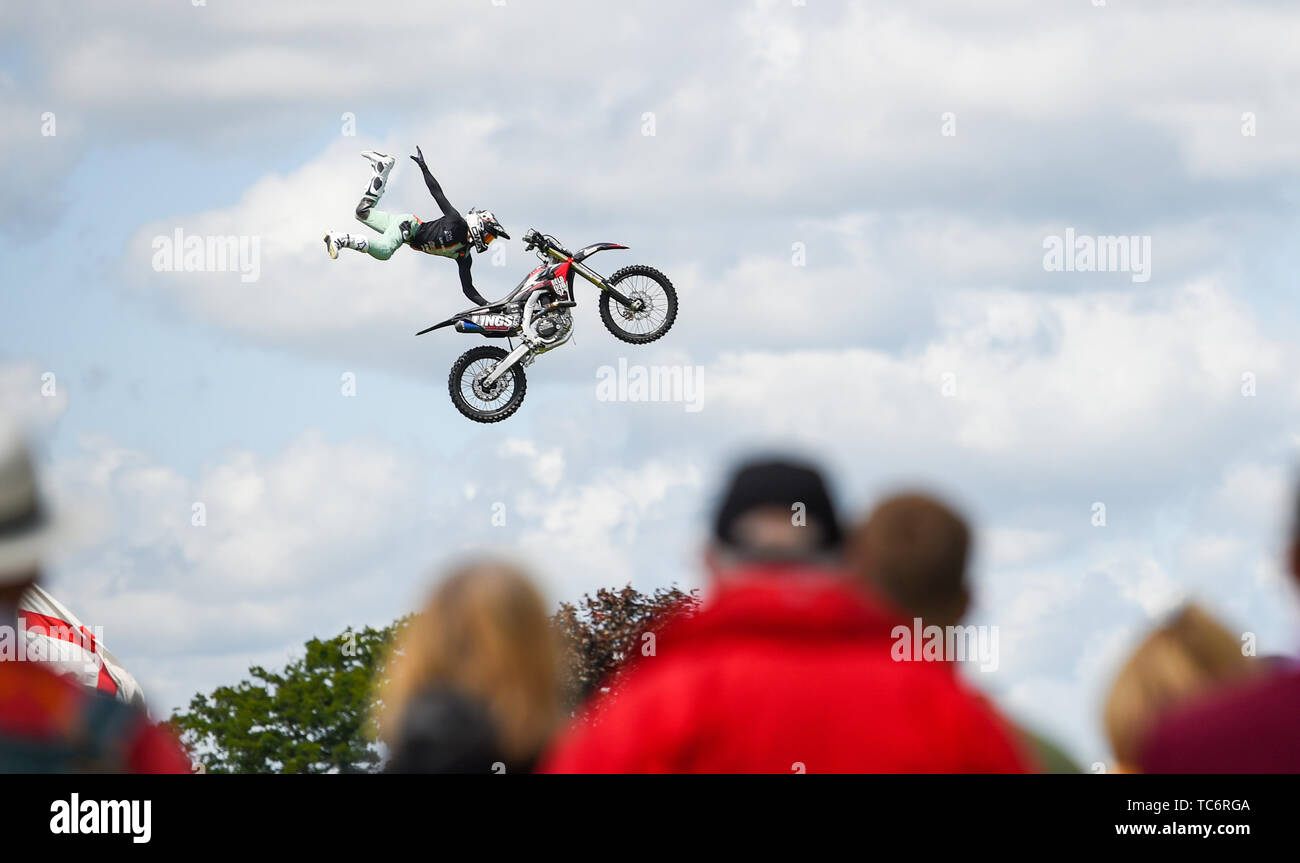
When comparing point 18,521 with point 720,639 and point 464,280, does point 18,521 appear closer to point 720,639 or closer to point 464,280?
point 720,639

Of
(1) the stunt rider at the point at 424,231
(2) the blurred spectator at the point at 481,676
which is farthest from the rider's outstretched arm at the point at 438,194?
(2) the blurred spectator at the point at 481,676

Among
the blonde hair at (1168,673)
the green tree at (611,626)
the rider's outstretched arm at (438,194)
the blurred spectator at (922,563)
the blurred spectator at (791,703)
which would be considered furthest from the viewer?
the green tree at (611,626)

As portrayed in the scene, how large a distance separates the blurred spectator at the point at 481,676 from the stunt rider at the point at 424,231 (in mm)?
19421

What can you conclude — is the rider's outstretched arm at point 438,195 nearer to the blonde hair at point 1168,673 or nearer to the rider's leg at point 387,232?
the rider's leg at point 387,232

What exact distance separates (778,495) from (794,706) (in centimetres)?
54

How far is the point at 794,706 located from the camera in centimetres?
420

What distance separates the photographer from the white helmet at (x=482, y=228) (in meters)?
24.0

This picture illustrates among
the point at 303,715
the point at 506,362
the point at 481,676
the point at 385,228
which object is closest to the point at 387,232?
the point at 385,228
